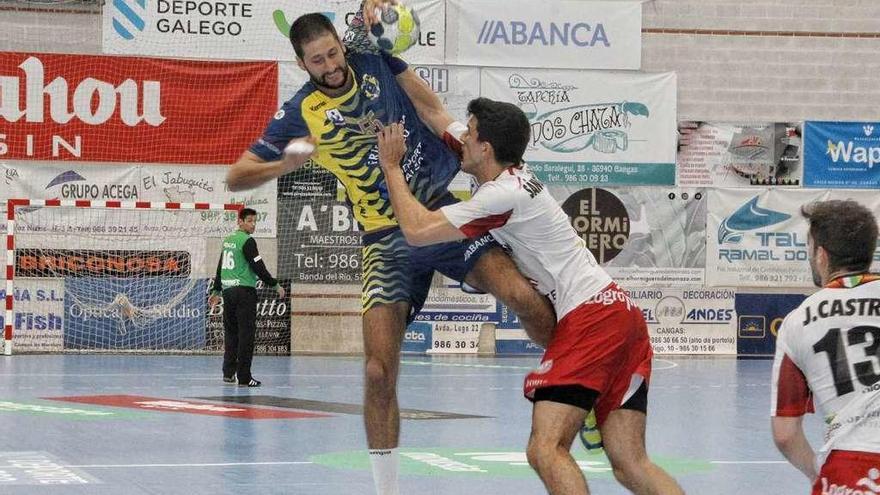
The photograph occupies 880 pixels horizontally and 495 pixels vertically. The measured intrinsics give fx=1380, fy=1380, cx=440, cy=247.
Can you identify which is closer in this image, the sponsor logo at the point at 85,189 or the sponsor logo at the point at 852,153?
the sponsor logo at the point at 85,189

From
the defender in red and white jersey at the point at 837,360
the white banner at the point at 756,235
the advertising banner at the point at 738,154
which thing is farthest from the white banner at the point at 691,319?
the defender in red and white jersey at the point at 837,360

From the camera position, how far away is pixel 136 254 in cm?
2300

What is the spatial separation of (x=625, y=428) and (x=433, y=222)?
1.25 metres

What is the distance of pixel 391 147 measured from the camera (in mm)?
6359

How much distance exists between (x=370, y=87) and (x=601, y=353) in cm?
200

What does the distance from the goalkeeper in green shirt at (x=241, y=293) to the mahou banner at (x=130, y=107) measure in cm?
642

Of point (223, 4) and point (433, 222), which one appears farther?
point (223, 4)

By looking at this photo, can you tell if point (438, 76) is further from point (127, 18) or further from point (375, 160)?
point (375, 160)

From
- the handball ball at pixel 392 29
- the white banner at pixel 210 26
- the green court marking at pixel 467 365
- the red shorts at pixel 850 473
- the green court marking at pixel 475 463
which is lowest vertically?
the green court marking at pixel 475 463

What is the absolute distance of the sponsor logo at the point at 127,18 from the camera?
23.1 m

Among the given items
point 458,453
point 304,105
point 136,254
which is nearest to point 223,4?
point 136,254

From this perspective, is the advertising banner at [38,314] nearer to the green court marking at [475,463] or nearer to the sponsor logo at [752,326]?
the sponsor logo at [752,326]

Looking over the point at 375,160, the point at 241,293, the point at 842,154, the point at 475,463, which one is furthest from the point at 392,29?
the point at 842,154

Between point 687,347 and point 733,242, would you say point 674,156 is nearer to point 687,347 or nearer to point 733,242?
point 733,242
